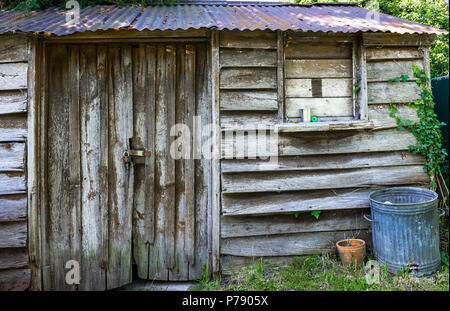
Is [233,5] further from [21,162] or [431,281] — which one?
[431,281]

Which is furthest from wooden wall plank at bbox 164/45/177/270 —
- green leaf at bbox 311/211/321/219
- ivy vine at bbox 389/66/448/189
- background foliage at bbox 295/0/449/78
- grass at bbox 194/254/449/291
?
background foliage at bbox 295/0/449/78

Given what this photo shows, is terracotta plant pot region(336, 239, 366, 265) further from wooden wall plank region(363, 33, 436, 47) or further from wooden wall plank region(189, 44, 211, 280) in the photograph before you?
wooden wall plank region(363, 33, 436, 47)

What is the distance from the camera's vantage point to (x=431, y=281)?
3170 millimetres

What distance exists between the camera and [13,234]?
3191 millimetres

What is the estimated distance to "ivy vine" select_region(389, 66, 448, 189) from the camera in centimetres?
368

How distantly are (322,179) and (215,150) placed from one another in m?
1.33

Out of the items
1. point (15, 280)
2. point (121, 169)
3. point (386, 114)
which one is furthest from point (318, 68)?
point (15, 280)

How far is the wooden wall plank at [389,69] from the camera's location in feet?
12.0

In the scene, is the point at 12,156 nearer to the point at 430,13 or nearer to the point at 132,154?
the point at 132,154

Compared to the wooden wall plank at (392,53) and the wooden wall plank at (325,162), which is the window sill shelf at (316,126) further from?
the wooden wall plank at (392,53)

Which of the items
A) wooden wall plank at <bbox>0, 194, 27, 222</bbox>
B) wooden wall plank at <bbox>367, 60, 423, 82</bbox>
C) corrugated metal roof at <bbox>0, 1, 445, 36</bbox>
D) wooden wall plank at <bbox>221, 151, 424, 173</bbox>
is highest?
corrugated metal roof at <bbox>0, 1, 445, 36</bbox>

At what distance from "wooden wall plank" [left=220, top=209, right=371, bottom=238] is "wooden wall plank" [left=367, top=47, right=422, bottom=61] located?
1887 mm

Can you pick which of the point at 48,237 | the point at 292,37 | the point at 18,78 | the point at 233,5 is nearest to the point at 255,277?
the point at 48,237

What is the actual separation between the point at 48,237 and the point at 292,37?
3.67 metres
